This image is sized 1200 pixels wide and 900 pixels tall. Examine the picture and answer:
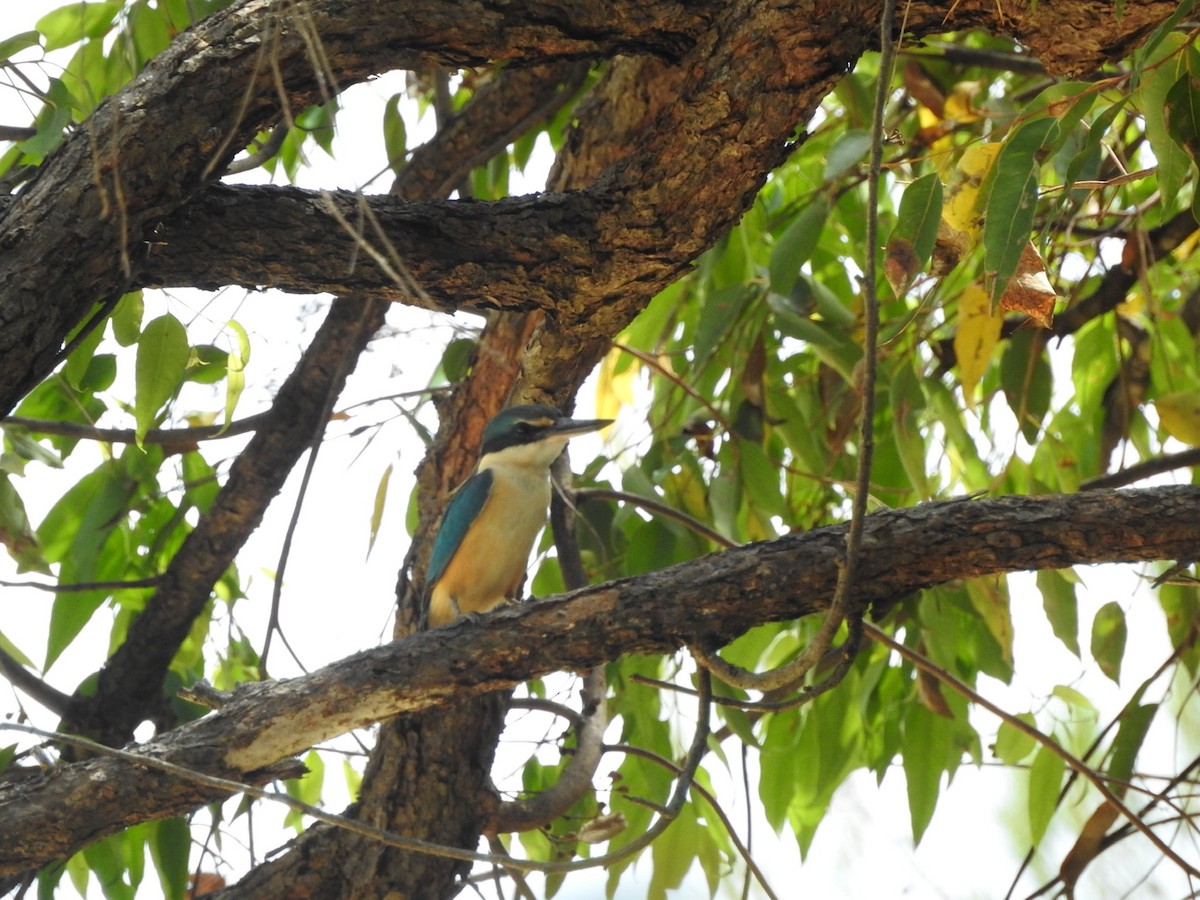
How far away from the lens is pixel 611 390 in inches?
128

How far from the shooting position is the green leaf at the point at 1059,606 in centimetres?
234

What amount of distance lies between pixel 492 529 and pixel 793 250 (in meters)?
1.38

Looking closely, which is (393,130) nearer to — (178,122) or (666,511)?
(666,511)

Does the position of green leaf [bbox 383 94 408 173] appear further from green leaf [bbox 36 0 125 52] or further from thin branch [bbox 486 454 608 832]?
thin branch [bbox 486 454 608 832]

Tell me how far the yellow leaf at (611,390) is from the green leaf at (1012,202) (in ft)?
5.66

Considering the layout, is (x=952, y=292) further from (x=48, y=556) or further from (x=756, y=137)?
(x=48, y=556)

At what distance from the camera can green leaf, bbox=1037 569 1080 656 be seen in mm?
2336

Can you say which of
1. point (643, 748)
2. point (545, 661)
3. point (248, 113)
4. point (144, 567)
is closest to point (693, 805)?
point (643, 748)

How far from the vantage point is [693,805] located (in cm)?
274

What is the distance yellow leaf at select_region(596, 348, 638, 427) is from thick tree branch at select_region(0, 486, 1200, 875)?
1.37m

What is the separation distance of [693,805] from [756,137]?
1.57 meters

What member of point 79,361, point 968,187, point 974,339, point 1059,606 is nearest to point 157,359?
point 79,361

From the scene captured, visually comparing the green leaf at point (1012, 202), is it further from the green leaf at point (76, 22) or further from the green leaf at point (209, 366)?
the green leaf at point (76, 22)

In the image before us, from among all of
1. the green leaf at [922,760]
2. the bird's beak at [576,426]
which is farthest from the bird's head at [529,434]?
the green leaf at [922,760]
